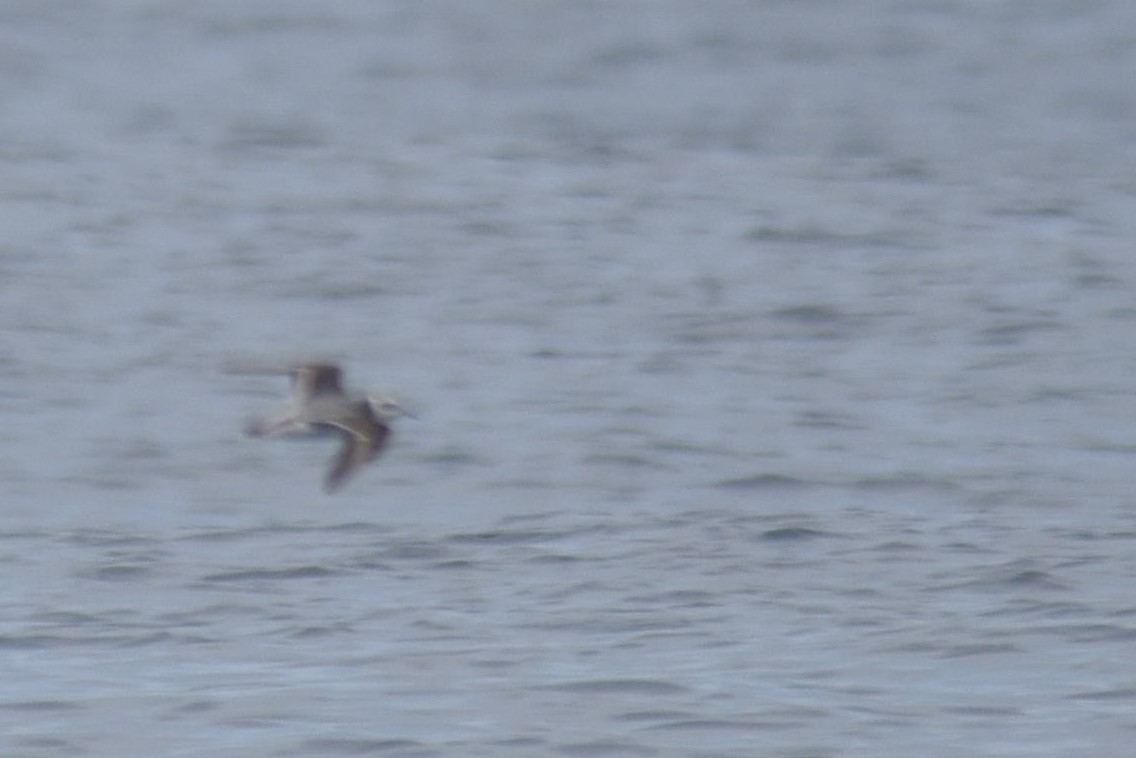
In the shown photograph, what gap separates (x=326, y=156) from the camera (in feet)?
69.6

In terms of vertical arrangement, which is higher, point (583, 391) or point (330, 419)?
point (583, 391)

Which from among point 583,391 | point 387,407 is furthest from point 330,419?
point 583,391

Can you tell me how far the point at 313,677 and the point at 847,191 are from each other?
33.7ft

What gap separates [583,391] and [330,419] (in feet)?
17.5

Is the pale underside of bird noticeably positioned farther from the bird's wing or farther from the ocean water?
the ocean water

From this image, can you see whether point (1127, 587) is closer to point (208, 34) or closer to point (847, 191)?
point (847, 191)

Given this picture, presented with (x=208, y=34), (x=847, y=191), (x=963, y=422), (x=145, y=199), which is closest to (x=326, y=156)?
(x=145, y=199)

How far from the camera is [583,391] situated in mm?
14039

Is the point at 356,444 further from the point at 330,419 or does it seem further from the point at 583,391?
the point at 583,391

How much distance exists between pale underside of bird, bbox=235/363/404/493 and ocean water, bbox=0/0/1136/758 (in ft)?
2.81

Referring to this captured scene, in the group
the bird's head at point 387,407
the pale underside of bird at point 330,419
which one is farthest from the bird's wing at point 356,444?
the bird's head at point 387,407

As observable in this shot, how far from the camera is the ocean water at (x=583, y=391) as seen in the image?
30.8 ft

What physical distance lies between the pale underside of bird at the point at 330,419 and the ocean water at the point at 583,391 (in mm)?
855

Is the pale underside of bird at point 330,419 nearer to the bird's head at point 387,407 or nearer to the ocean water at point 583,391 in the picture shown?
the bird's head at point 387,407
